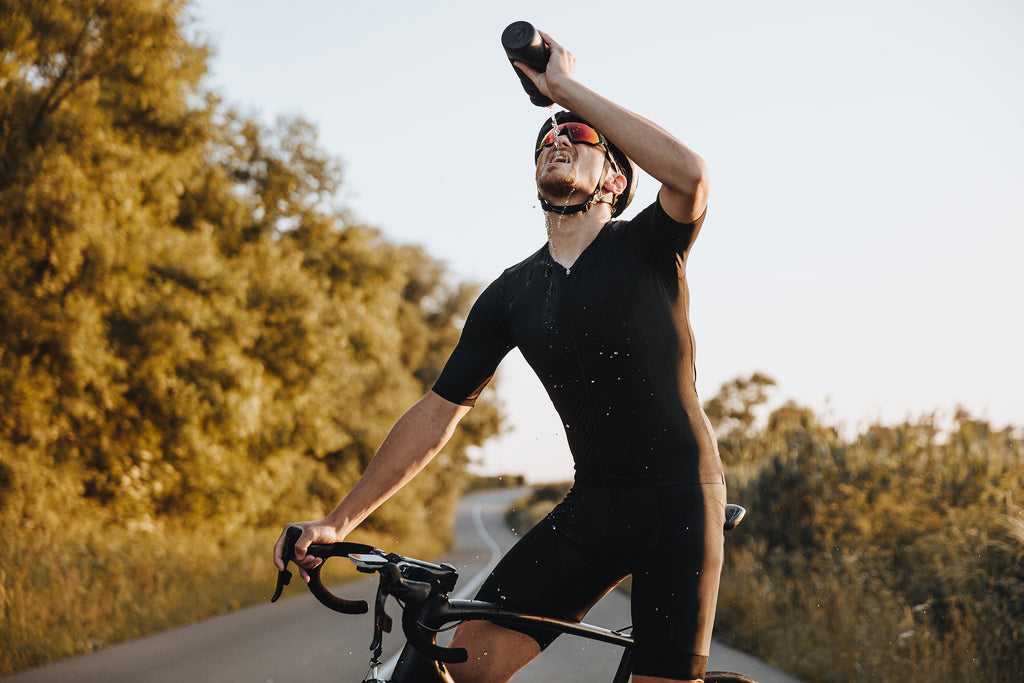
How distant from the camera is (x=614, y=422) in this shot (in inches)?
92.4

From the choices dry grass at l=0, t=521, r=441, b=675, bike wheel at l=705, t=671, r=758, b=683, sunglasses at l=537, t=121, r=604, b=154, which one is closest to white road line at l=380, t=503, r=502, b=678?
bike wheel at l=705, t=671, r=758, b=683

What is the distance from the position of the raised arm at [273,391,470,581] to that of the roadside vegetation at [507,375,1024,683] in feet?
17.3

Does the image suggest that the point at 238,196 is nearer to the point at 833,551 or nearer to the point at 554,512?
the point at 833,551

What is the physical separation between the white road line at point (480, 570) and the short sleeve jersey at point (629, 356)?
802 millimetres

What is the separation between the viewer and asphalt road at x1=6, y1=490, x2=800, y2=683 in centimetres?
665

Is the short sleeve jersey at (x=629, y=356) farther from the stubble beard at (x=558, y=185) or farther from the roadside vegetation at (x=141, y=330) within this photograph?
the roadside vegetation at (x=141, y=330)

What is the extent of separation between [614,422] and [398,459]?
66 cm

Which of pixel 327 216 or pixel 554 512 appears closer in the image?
pixel 554 512

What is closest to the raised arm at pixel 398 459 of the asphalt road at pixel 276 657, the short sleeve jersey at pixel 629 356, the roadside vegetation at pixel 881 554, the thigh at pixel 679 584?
the short sleeve jersey at pixel 629 356

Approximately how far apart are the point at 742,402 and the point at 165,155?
2788cm

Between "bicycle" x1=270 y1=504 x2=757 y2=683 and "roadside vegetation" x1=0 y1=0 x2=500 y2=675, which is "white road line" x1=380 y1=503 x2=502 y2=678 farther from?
"roadside vegetation" x1=0 y1=0 x2=500 y2=675

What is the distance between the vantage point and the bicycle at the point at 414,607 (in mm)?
1930

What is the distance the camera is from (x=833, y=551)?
410 inches

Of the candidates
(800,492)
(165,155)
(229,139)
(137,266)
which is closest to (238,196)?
(229,139)
